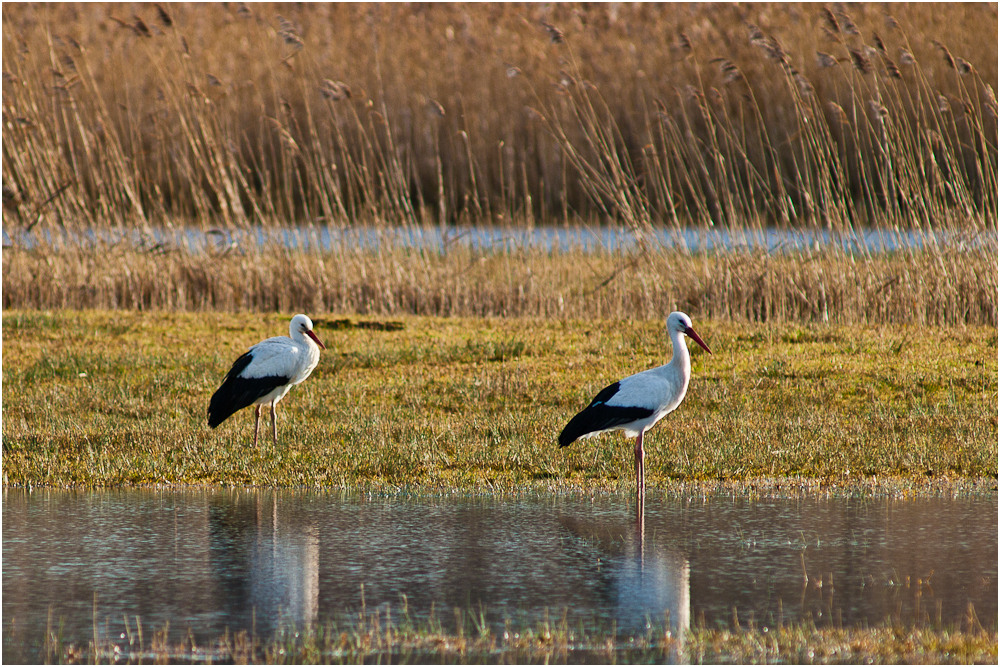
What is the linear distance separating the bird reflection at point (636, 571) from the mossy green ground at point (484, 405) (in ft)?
3.33

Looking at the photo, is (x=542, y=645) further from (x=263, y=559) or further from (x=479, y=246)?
(x=479, y=246)

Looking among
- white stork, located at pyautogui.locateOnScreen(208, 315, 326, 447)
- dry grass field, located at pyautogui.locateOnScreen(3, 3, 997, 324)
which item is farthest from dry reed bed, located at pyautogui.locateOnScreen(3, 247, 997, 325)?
white stork, located at pyautogui.locateOnScreen(208, 315, 326, 447)

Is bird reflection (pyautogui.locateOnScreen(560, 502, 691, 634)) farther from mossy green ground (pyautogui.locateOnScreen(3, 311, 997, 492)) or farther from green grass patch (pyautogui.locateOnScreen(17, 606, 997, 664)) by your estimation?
mossy green ground (pyautogui.locateOnScreen(3, 311, 997, 492))

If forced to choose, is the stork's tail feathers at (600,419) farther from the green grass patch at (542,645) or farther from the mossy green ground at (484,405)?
the green grass patch at (542,645)

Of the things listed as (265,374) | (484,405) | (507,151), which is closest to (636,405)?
(484,405)

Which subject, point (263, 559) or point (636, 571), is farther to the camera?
point (263, 559)

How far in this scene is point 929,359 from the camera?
11.0 m

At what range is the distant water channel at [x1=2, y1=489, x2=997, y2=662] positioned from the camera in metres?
4.93

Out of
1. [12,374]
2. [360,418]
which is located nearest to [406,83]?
[12,374]

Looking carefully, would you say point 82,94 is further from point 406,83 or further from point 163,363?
point 163,363

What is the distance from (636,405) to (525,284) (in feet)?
21.3

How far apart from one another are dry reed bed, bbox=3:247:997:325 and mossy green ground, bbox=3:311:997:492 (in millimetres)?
648

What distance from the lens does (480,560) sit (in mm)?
5770

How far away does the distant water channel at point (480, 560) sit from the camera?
16.2ft
